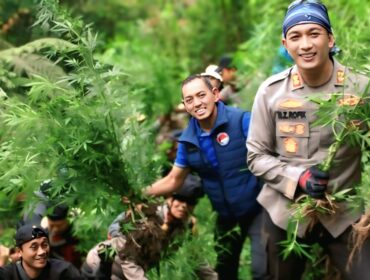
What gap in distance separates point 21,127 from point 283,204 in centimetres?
164

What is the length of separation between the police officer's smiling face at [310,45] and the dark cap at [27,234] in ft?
7.50

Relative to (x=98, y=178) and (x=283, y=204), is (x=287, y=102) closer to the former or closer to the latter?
(x=283, y=204)

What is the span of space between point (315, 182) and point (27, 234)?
2224 mm

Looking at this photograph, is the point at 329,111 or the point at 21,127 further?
the point at 21,127

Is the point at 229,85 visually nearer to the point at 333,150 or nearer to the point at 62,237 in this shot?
the point at 62,237

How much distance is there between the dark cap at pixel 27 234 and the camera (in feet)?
17.7

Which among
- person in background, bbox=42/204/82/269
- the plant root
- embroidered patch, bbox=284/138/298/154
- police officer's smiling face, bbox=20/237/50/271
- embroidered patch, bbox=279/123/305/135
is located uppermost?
embroidered patch, bbox=279/123/305/135

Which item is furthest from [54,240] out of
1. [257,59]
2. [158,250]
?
[257,59]

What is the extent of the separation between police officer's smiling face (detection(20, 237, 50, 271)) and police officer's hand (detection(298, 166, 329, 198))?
2.08m

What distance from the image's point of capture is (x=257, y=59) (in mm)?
9383

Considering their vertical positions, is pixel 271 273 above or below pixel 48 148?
below

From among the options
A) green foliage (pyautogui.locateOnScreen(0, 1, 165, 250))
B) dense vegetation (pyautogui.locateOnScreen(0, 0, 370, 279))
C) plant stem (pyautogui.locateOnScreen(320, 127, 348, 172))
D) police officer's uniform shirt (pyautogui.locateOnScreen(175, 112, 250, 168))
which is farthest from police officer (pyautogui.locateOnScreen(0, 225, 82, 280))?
plant stem (pyautogui.locateOnScreen(320, 127, 348, 172))

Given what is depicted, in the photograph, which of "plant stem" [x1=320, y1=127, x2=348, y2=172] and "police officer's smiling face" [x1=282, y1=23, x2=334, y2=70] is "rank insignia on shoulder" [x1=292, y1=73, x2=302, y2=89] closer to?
Result: "police officer's smiling face" [x1=282, y1=23, x2=334, y2=70]

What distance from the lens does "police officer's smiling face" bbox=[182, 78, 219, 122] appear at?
16.9 ft
